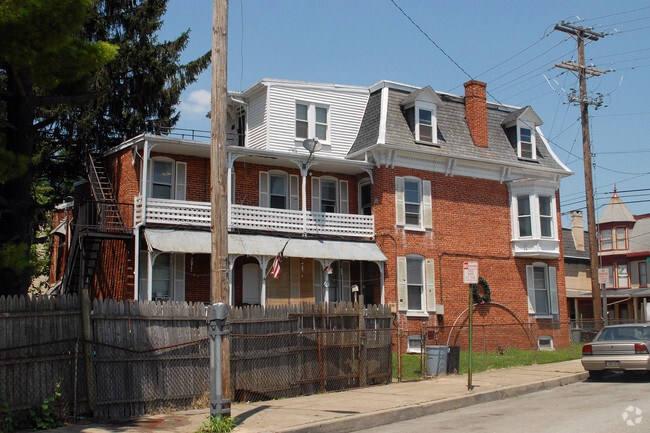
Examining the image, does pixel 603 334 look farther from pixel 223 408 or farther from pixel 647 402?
pixel 223 408

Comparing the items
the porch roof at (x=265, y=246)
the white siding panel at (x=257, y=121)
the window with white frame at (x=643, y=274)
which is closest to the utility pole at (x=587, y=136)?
the porch roof at (x=265, y=246)

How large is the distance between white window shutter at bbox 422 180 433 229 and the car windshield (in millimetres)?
9700

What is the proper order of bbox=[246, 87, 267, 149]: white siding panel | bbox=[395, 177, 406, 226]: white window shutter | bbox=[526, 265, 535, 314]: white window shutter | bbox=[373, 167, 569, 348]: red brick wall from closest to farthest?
bbox=[373, 167, 569, 348]: red brick wall → bbox=[395, 177, 406, 226]: white window shutter → bbox=[246, 87, 267, 149]: white siding panel → bbox=[526, 265, 535, 314]: white window shutter

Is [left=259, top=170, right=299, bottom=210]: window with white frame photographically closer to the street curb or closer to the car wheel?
the street curb

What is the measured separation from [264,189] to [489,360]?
985cm

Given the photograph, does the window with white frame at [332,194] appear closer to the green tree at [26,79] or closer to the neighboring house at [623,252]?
the green tree at [26,79]

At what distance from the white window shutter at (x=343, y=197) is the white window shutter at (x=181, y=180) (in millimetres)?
6213

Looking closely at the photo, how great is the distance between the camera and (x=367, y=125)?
28.6 m

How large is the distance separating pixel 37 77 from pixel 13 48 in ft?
4.09

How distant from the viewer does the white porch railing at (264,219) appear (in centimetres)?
2297

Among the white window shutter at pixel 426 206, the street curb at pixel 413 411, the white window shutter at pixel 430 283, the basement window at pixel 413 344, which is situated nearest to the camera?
the street curb at pixel 413 411

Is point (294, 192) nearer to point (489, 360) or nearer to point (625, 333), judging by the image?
point (489, 360)

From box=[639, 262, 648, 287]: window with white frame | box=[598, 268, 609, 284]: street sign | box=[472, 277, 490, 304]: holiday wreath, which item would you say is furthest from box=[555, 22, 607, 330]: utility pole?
box=[639, 262, 648, 287]: window with white frame

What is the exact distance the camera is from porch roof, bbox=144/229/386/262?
73.2 ft
